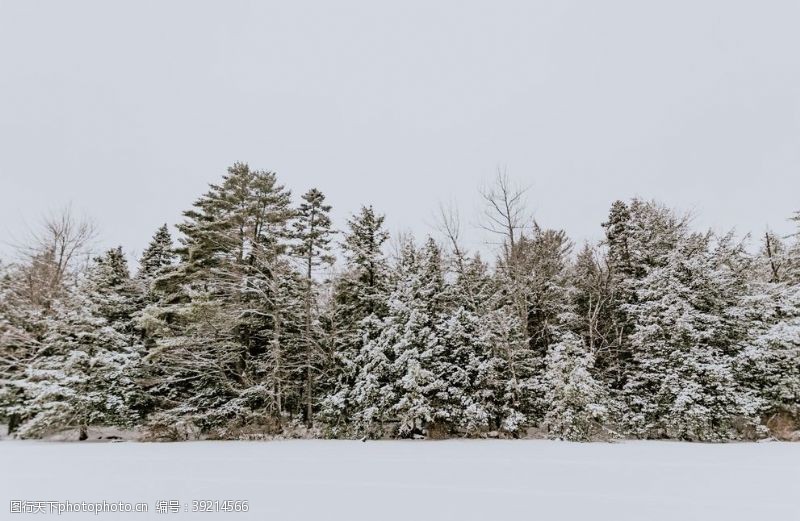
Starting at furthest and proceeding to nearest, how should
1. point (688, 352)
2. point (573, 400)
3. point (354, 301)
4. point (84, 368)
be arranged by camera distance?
point (354, 301) → point (84, 368) → point (688, 352) → point (573, 400)

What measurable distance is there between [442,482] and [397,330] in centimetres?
873

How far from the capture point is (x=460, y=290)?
1575 cm

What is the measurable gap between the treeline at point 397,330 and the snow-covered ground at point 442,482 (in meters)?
3.18

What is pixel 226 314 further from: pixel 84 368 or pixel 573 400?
pixel 573 400

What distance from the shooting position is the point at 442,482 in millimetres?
6324

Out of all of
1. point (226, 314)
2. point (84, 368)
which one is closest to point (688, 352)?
point (226, 314)

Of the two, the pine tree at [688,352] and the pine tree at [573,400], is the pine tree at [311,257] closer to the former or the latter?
the pine tree at [573,400]

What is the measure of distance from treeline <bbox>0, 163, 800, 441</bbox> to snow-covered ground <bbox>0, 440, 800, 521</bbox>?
3184 mm

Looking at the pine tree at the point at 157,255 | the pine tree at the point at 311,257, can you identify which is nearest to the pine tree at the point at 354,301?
the pine tree at the point at 311,257

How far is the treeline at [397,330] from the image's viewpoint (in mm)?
12859

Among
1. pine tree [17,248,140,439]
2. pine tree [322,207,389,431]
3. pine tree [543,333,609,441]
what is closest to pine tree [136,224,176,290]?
pine tree [17,248,140,439]

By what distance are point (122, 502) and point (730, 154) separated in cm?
3258

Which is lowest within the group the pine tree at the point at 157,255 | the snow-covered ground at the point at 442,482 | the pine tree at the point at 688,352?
the snow-covered ground at the point at 442,482

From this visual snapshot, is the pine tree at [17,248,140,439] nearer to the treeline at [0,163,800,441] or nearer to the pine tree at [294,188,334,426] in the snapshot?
the treeline at [0,163,800,441]
